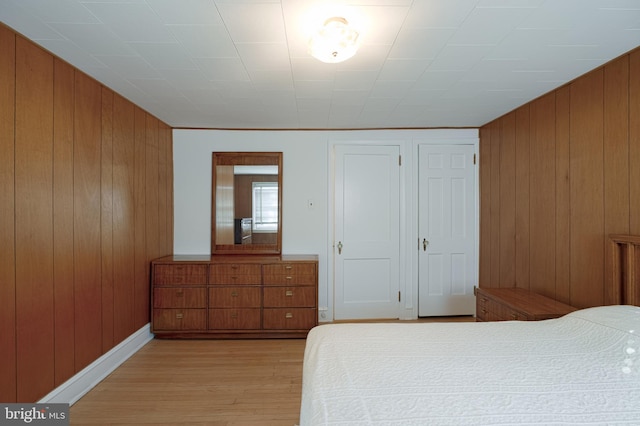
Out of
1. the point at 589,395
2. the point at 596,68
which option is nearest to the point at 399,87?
the point at 596,68

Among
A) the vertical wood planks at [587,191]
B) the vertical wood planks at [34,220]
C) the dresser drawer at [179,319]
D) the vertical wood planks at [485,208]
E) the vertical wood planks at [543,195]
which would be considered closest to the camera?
the vertical wood planks at [34,220]

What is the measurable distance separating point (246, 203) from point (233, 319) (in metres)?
1.29

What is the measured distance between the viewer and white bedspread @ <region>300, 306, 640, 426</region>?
996 mm

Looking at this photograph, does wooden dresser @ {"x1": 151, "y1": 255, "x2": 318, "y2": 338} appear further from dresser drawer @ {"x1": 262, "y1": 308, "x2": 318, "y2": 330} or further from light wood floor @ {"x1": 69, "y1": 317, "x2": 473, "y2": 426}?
light wood floor @ {"x1": 69, "y1": 317, "x2": 473, "y2": 426}

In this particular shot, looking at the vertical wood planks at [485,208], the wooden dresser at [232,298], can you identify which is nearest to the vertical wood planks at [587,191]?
the vertical wood planks at [485,208]

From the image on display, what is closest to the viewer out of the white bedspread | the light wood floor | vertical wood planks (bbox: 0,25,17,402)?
the white bedspread

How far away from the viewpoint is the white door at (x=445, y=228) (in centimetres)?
378

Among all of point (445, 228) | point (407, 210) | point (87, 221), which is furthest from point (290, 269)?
point (445, 228)

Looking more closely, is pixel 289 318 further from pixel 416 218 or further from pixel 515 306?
pixel 515 306

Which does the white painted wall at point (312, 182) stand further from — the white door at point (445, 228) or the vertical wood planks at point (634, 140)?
the vertical wood planks at point (634, 140)

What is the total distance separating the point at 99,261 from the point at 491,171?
3.85m

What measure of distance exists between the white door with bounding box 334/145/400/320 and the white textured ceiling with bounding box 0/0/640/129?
2.95ft

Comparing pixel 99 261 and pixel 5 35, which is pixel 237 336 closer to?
pixel 99 261

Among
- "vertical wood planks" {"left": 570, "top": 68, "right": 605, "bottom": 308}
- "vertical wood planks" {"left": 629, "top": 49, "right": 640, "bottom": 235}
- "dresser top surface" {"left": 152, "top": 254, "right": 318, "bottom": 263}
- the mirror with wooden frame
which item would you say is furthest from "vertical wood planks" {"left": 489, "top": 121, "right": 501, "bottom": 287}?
the mirror with wooden frame
